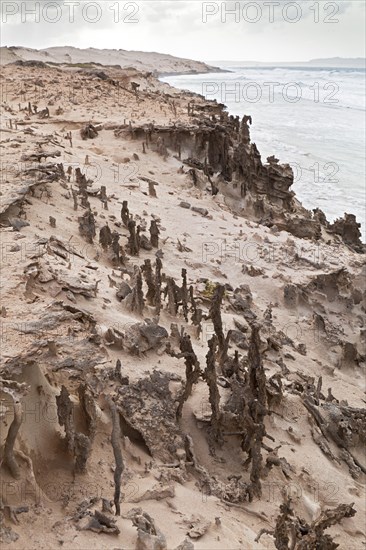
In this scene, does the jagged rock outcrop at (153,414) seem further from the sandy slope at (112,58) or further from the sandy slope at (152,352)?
the sandy slope at (112,58)

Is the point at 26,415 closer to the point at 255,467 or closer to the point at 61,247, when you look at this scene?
the point at 255,467

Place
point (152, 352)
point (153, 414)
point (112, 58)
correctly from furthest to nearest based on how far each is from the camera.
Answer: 1. point (112, 58)
2. point (152, 352)
3. point (153, 414)

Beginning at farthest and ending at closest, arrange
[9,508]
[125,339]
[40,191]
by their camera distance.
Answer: [40,191] < [125,339] < [9,508]

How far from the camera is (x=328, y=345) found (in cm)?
870

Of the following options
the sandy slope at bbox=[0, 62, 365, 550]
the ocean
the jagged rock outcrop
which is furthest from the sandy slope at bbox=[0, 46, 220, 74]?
the jagged rock outcrop

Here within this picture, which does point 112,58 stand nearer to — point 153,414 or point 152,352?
point 152,352

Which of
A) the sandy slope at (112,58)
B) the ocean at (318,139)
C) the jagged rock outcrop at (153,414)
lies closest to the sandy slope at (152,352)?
the jagged rock outcrop at (153,414)

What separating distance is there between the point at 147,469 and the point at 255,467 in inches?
36.2

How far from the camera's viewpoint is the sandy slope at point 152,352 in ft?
12.7

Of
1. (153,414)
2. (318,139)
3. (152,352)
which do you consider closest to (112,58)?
(318,139)

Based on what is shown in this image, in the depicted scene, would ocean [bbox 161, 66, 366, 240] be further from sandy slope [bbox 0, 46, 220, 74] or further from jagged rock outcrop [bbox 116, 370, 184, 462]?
sandy slope [bbox 0, 46, 220, 74]

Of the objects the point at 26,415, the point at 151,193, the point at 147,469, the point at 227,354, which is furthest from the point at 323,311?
the point at 26,415

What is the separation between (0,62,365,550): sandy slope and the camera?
3.86m

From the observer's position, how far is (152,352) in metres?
5.82
